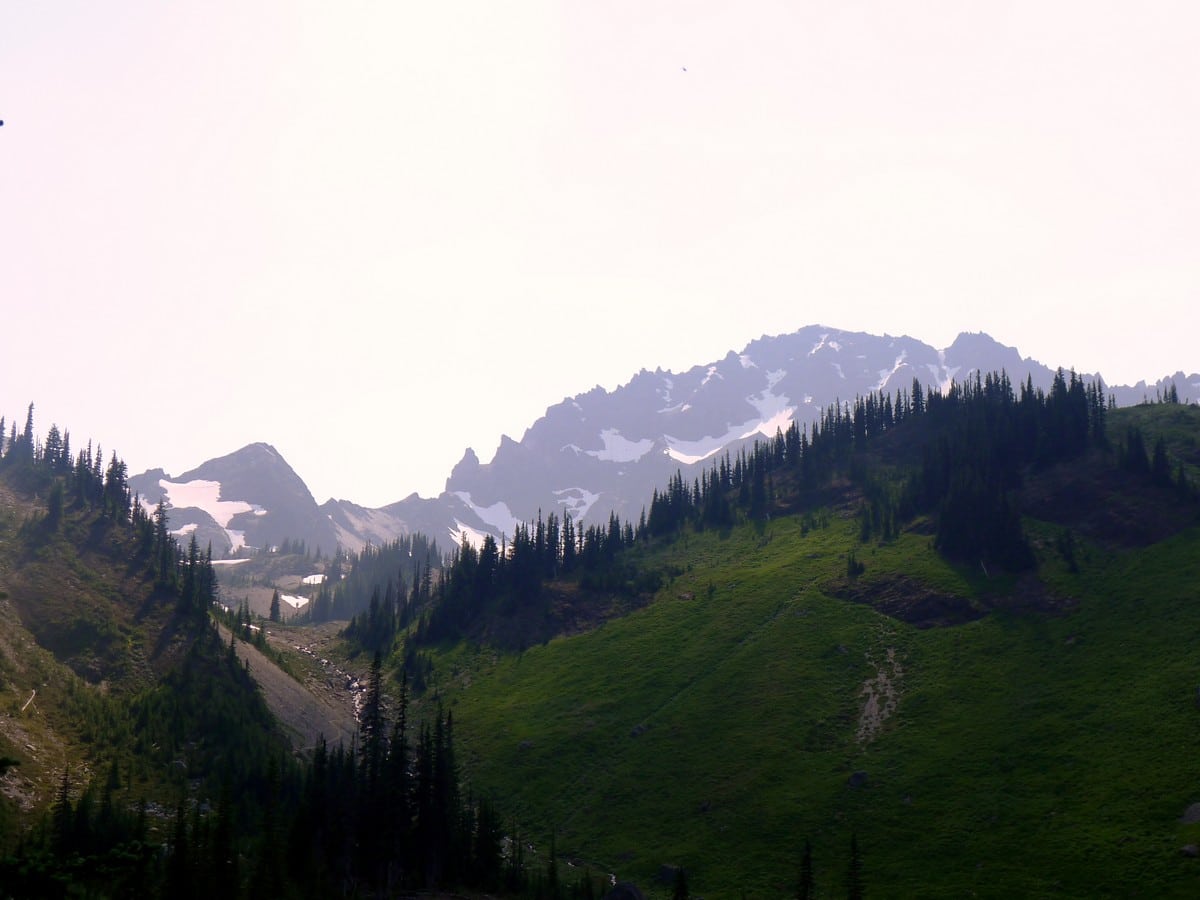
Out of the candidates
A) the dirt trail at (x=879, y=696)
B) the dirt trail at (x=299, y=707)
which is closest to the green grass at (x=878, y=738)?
the dirt trail at (x=879, y=696)

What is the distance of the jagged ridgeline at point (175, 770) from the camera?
80.6 m

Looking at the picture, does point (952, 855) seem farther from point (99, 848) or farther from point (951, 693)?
point (99, 848)

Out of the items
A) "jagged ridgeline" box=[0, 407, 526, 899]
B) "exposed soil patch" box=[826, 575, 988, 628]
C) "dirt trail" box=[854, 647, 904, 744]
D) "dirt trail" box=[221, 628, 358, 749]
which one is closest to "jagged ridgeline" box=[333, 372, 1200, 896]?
"dirt trail" box=[854, 647, 904, 744]

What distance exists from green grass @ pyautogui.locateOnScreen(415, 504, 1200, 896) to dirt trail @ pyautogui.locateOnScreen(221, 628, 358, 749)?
19686 mm

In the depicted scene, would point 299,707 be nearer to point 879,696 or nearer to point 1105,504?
point 879,696

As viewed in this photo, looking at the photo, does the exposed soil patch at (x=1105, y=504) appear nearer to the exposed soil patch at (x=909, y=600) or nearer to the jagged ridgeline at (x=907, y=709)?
the jagged ridgeline at (x=907, y=709)

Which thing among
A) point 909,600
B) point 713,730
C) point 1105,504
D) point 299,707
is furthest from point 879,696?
point 299,707

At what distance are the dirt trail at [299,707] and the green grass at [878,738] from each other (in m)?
19.7

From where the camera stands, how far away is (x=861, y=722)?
454ft

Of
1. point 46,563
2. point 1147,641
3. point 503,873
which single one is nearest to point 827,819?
point 503,873

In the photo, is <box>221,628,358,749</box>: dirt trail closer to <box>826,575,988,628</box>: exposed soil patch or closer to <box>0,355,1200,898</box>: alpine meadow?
<box>0,355,1200,898</box>: alpine meadow

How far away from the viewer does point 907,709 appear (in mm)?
137875

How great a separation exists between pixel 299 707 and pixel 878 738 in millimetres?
99240

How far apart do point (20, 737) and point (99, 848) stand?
45.9 metres
